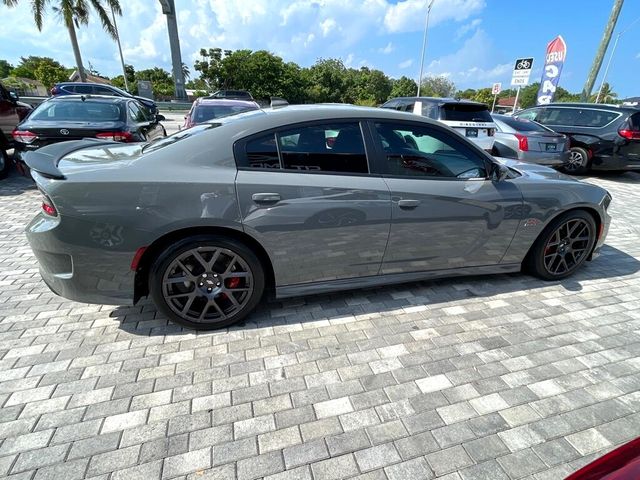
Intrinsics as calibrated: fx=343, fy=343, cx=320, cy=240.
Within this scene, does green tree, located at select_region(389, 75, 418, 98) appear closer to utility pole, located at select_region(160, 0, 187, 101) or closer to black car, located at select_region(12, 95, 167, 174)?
utility pole, located at select_region(160, 0, 187, 101)

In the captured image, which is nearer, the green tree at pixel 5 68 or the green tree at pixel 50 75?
the green tree at pixel 50 75

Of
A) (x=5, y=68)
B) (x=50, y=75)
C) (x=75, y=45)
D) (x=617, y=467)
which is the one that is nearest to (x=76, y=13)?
(x=75, y=45)

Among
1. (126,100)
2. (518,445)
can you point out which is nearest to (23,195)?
(126,100)

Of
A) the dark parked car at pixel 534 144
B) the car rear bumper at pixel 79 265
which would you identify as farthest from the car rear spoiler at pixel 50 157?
the dark parked car at pixel 534 144

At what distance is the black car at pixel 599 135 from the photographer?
26.1 feet

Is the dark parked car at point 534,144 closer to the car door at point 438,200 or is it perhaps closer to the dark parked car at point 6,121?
the car door at point 438,200

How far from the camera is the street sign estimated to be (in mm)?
14724

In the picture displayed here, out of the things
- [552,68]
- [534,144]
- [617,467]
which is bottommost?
[617,467]

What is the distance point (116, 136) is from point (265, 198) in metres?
4.40

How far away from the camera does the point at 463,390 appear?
7.08 ft

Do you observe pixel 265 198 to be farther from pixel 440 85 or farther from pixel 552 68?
pixel 440 85

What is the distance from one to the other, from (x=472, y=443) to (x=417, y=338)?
2.85 ft

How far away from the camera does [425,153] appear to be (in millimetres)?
2881

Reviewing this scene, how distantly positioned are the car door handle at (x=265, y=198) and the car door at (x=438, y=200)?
87 cm
